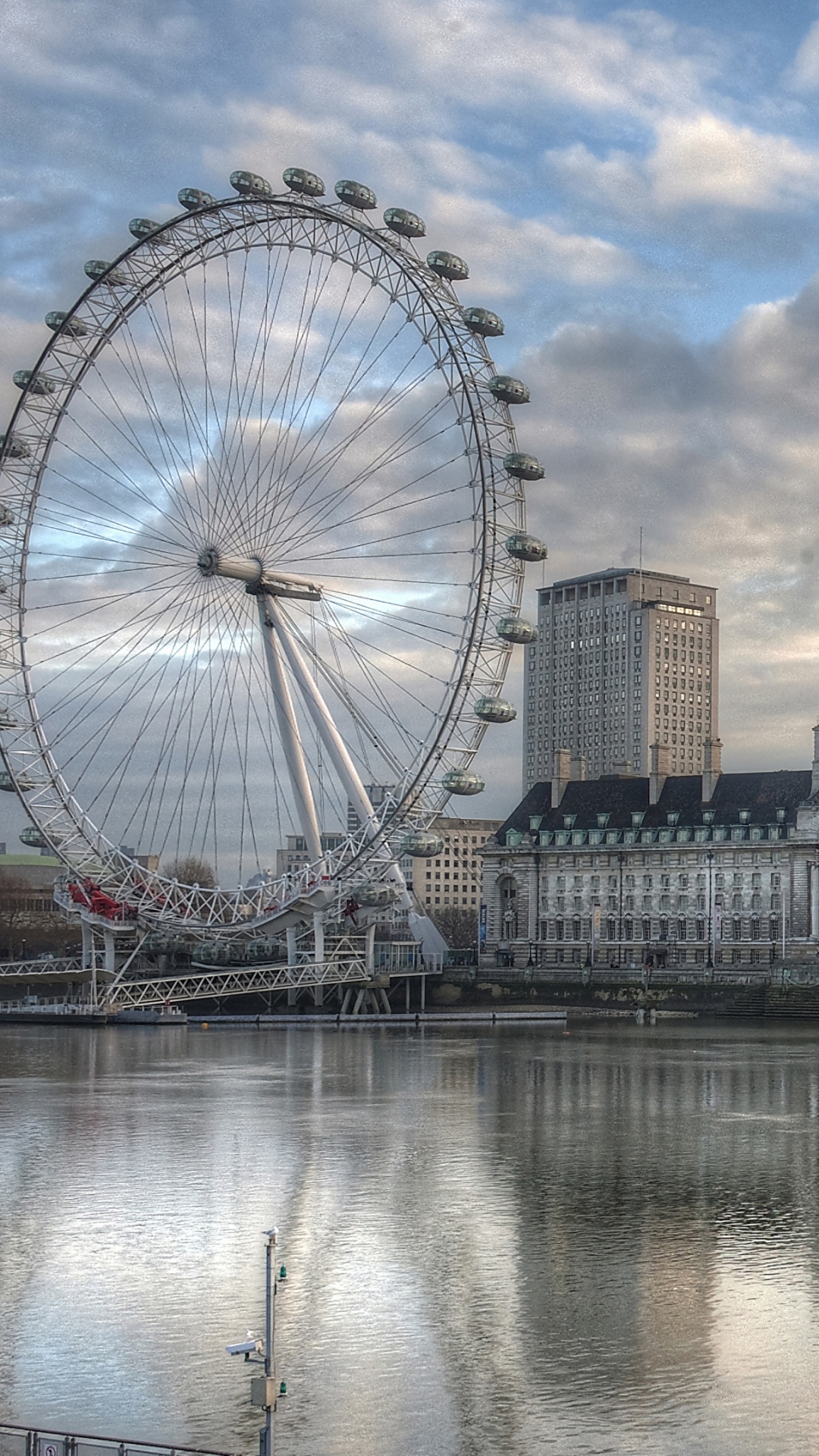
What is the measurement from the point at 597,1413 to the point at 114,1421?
6.34 metres

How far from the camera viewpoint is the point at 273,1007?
114 metres

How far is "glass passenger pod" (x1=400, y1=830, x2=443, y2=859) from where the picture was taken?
92188 millimetres

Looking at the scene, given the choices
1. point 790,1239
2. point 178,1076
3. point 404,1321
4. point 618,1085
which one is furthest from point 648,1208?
point 178,1076

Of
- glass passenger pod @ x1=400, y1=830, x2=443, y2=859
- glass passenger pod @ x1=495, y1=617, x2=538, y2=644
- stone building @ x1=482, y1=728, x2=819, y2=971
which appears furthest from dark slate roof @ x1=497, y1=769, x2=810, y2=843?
glass passenger pod @ x1=495, y1=617, x2=538, y2=644

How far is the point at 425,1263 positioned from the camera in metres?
33.6

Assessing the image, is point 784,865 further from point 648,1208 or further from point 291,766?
point 648,1208

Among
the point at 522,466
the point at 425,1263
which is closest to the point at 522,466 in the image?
the point at 522,466

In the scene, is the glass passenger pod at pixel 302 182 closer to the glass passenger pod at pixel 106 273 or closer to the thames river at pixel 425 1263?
the glass passenger pod at pixel 106 273

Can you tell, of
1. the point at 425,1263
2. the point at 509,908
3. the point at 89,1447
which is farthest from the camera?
the point at 509,908

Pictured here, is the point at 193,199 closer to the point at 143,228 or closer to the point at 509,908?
the point at 143,228

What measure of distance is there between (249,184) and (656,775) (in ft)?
217

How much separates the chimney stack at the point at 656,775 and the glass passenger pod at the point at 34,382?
197 feet

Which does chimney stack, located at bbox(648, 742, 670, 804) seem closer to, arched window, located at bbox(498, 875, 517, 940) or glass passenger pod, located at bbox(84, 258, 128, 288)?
arched window, located at bbox(498, 875, 517, 940)

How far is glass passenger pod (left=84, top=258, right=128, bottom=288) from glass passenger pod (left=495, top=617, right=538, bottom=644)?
81.0 ft
